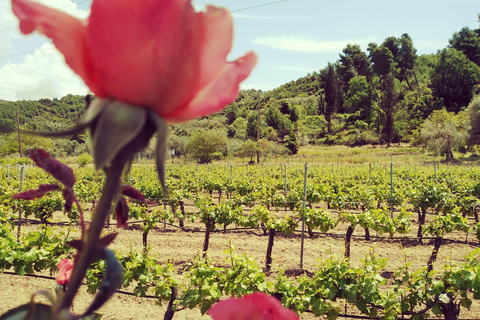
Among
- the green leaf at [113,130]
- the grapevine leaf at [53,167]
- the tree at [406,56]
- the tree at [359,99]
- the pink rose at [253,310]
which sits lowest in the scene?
the pink rose at [253,310]

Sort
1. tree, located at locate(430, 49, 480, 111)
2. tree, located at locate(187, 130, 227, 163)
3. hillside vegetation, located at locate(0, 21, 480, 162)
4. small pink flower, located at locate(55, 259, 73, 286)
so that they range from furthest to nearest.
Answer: tree, located at locate(430, 49, 480, 111) → tree, located at locate(187, 130, 227, 163) → hillside vegetation, located at locate(0, 21, 480, 162) → small pink flower, located at locate(55, 259, 73, 286)

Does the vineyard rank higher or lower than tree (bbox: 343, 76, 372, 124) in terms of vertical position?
lower

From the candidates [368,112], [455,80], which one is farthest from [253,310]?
[368,112]

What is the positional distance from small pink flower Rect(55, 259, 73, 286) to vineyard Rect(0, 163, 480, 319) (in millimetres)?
329

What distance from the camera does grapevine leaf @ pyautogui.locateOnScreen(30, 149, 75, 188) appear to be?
33 centimetres

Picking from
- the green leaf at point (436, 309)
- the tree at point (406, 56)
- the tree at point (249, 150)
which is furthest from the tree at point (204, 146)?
the tree at point (406, 56)

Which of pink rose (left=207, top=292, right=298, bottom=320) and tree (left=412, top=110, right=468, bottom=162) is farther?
tree (left=412, top=110, right=468, bottom=162)

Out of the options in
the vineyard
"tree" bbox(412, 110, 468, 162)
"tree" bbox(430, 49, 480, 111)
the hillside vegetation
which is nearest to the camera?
the vineyard

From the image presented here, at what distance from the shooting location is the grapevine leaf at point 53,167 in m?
0.33

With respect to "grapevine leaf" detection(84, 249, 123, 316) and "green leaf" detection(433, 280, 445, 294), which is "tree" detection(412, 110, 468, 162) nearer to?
"green leaf" detection(433, 280, 445, 294)

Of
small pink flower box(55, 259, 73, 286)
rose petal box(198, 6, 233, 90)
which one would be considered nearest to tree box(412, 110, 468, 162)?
small pink flower box(55, 259, 73, 286)

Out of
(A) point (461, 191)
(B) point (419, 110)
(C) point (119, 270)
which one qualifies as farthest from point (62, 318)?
(B) point (419, 110)

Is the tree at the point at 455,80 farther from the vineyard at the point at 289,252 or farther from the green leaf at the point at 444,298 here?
the green leaf at the point at 444,298

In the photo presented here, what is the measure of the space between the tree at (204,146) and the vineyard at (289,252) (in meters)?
27.0
